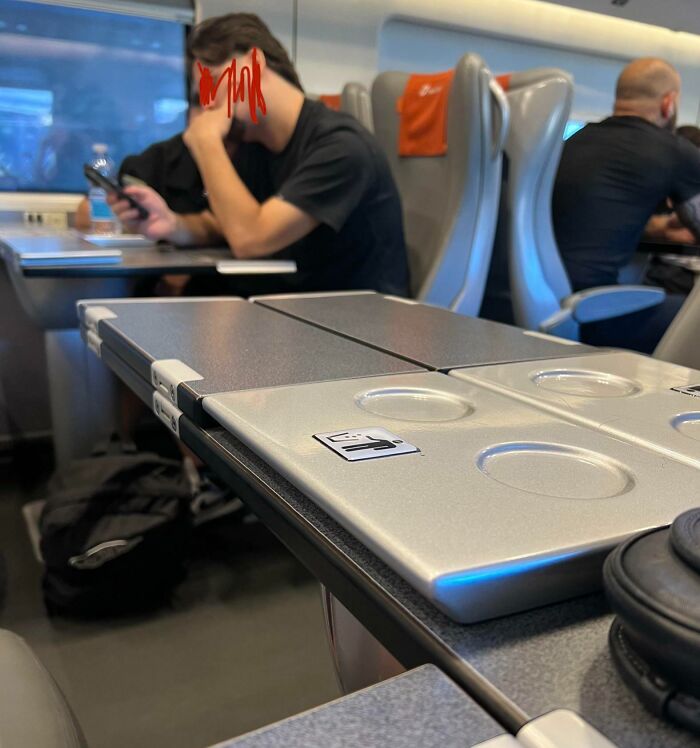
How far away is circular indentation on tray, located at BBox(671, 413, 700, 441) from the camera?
2.18 ft

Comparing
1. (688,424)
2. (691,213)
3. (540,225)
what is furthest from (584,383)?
(691,213)

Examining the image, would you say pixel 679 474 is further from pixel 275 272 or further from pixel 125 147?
pixel 125 147

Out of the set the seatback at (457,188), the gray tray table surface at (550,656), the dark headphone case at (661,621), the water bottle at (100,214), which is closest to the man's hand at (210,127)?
the water bottle at (100,214)

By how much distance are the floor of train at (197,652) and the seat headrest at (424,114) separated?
4.19ft

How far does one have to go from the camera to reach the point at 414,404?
0.74 m

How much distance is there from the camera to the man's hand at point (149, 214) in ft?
6.25

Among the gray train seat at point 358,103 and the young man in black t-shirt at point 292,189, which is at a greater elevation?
the gray train seat at point 358,103

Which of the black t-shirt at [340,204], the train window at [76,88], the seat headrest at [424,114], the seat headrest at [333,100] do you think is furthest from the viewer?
the seat headrest at [333,100]

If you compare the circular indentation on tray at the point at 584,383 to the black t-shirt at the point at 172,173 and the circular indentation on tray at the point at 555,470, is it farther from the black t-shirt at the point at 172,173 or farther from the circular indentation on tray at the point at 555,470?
the black t-shirt at the point at 172,173

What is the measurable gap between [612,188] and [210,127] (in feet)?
4.46

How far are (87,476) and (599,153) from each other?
6.29 feet

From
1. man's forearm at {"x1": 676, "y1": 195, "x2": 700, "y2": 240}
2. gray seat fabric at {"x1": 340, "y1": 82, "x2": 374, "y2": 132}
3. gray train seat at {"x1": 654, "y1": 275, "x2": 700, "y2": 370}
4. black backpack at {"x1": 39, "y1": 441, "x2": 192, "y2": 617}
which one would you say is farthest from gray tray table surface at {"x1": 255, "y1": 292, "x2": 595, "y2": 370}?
man's forearm at {"x1": 676, "y1": 195, "x2": 700, "y2": 240}

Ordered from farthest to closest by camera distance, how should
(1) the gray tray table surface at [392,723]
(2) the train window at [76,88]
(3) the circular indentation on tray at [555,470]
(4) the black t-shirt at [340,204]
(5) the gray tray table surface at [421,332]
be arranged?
(2) the train window at [76,88] → (4) the black t-shirt at [340,204] → (5) the gray tray table surface at [421,332] → (3) the circular indentation on tray at [555,470] → (1) the gray tray table surface at [392,723]

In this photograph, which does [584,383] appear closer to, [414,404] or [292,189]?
[414,404]
